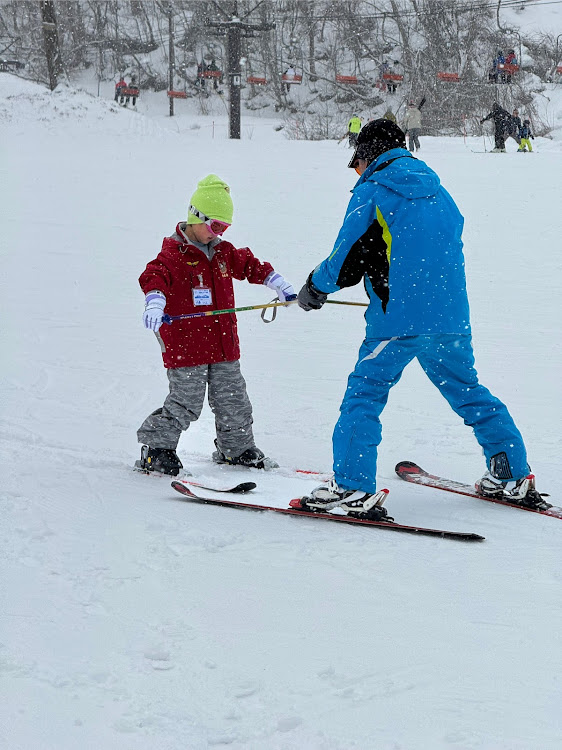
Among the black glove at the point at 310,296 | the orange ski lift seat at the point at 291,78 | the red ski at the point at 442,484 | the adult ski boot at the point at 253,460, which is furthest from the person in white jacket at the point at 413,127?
the black glove at the point at 310,296

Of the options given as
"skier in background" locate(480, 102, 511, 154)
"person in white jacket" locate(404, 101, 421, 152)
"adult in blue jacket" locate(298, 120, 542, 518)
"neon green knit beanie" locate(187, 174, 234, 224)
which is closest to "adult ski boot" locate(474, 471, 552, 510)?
"adult in blue jacket" locate(298, 120, 542, 518)

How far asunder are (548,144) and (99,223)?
14233 mm

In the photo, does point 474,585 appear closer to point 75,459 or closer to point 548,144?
point 75,459

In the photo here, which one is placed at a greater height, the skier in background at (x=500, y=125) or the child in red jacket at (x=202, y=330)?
the skier in background at (x=500, y=125)

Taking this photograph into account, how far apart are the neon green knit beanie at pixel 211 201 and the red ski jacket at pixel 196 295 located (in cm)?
15

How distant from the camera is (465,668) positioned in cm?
217

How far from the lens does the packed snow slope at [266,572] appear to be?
1970mm

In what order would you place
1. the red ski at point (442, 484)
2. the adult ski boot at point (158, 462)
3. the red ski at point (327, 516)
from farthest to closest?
1. the adult ski boot at point (158, 462)
2. the red ski at point (442, 484)
3. the red ski at point (327, 516)

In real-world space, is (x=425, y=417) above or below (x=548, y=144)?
below

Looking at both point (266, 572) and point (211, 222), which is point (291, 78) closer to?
point (211, 222)

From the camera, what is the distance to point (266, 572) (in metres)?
2.78

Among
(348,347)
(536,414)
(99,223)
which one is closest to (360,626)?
(536,414)

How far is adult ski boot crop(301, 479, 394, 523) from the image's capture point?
3344 millimetres

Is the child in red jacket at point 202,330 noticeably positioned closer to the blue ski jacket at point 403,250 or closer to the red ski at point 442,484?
the red ski at point 442,484
